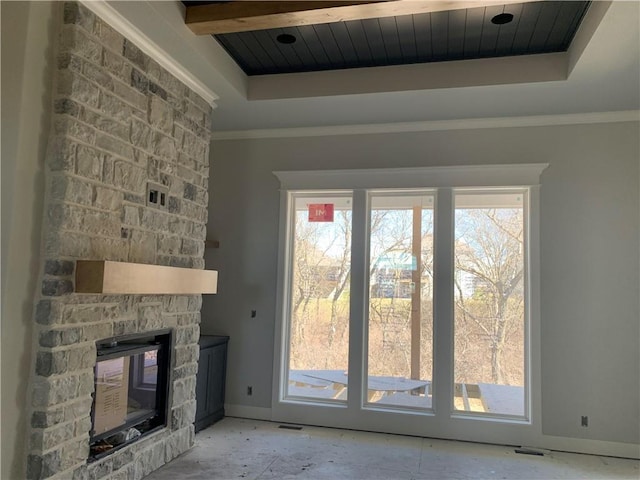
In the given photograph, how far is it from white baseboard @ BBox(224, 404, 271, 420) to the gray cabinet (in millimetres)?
78

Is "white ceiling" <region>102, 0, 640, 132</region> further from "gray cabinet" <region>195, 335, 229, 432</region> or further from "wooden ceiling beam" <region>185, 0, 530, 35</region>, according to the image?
"gray cabinet" <region>195, 335, 229, 432</region>

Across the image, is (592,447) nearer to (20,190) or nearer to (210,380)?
(210,380)

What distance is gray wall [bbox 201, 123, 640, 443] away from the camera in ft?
13.3

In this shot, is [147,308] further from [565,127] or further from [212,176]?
[565,127]

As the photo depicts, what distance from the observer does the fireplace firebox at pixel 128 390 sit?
2955 millimetres

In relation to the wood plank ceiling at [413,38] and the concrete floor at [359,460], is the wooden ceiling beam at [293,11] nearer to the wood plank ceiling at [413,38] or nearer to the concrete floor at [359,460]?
the wood plank ceiling at [413,38]

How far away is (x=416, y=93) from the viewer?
12.7 feet

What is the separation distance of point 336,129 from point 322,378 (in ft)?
8.26

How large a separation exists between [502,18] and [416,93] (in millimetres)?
863

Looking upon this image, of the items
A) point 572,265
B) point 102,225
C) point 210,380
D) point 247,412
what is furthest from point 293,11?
point 247,412

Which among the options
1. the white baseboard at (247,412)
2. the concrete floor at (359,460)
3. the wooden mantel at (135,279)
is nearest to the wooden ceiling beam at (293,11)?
the wooden mantel at (135,279)

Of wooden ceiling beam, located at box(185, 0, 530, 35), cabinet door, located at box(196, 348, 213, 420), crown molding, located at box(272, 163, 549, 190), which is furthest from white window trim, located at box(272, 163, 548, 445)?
wooden ceiling beam, located at box(185, 0, 530, 35)

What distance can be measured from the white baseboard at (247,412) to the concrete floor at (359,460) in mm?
324

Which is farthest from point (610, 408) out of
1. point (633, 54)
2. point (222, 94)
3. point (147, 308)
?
point (222, 94)
